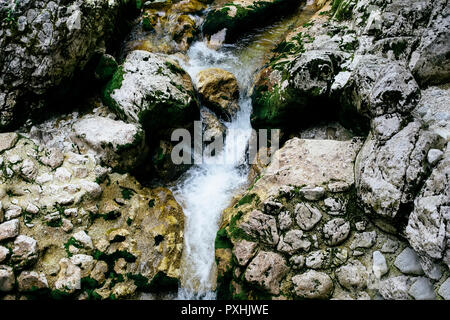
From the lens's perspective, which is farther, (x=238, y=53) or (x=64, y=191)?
(x=238, y=53)

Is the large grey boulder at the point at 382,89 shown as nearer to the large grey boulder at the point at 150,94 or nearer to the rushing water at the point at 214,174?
the rushing water at the point at 214,174

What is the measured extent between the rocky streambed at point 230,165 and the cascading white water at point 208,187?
0.03 metres

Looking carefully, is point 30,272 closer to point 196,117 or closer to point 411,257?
point 196,117

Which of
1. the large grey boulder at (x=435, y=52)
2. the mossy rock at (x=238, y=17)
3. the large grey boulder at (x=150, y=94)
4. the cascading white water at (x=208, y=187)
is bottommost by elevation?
the cascading white water at (x=208, y=187)

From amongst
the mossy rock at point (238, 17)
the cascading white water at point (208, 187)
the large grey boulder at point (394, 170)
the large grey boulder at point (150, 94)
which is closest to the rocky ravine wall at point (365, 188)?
the large grey boulder at point (394, 170)

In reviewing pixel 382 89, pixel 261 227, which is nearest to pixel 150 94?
pixel 261 227

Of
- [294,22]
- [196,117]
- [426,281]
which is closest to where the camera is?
[426,281]

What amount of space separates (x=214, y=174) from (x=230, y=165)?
454 mm

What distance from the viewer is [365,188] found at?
4191mm

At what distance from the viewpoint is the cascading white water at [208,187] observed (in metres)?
5.21

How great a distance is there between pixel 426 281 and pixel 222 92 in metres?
5.51

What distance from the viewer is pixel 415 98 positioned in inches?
169

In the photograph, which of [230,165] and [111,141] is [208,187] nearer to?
[230,165]
